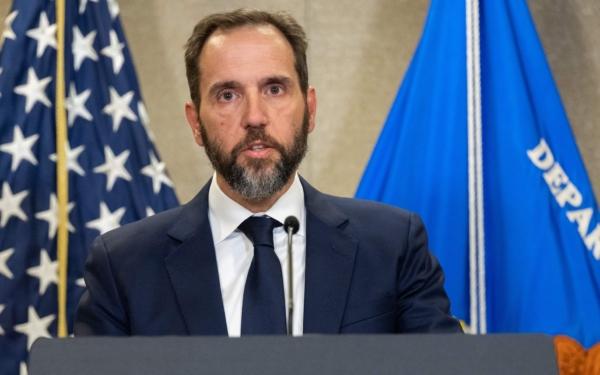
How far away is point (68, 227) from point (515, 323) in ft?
5.21

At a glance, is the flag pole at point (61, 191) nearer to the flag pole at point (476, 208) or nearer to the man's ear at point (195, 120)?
the man's ear at point (195, 120)

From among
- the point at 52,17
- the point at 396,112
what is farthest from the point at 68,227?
the point at 396,112

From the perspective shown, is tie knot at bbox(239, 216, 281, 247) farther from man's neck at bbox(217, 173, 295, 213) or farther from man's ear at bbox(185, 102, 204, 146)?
man's ear at bbox(185, 102, 204, 146)

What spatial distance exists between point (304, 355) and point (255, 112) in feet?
2.56

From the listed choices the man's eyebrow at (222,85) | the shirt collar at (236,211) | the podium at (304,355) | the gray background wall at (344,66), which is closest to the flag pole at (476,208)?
the gray background wall at (344,66)

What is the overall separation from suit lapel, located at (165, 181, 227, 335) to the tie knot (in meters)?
0.09

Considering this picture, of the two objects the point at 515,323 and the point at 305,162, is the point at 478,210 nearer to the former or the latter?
the point at 515,323

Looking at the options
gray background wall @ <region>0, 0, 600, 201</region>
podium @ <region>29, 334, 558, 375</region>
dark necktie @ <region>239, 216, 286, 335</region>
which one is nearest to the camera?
podium @ <region>29, 334, 558, 375</region>

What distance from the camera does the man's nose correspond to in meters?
1.90

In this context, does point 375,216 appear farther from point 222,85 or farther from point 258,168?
point 222,85

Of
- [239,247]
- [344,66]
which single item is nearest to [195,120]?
[239,247]

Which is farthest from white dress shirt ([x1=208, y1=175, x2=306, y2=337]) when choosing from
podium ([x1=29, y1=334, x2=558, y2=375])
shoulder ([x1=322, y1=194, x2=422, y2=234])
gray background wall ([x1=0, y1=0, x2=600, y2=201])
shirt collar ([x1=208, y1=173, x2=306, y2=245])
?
gray background wall ([x1=0, y1=0, x2=600, y2=201])

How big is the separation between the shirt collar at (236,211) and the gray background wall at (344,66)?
1797mm

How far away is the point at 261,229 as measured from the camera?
1969 millimetres
